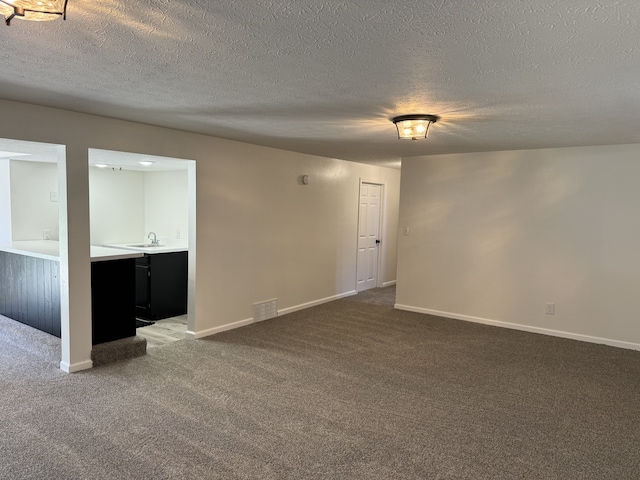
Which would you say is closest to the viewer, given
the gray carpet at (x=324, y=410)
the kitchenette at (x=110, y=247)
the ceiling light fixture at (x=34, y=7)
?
the ceiling light fixture at (x=34, y=7)

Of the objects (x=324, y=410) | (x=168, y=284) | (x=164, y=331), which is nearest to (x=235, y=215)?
(x=168, y=284)

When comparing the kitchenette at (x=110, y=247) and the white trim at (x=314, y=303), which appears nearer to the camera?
the kitchenette at (x=110, y=247)

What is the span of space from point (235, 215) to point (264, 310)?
1249 mm

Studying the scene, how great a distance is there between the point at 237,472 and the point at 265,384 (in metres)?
1.10

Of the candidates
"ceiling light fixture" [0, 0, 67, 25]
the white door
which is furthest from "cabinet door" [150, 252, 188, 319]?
"ceiling light fixture" [0, 0, 67, 25]

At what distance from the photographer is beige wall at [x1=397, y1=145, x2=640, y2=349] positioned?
442 cm

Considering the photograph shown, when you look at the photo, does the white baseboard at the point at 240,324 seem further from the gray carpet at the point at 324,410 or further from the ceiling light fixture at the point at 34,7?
the ceiling light fixture at the point at 34,7

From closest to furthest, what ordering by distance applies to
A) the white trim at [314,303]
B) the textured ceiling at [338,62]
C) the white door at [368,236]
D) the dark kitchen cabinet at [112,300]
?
the textured ceiling at [338,62] → the dark kitchen cabinet at [112,300] → the white trim at [314,303] → the white door at [368,236]

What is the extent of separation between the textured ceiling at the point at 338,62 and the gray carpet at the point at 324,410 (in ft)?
6.81

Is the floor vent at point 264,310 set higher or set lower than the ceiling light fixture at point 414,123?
lower

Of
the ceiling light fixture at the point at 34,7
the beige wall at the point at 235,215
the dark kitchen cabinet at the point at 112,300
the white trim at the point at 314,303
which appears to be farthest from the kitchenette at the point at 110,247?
the ceiling light fixture at the point at 34,7

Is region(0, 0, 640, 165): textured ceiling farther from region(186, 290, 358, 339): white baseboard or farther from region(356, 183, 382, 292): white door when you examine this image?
region(356, 183, 382, 292): white door

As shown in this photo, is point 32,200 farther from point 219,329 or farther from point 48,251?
point 219,329

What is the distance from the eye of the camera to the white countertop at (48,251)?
391 cm
